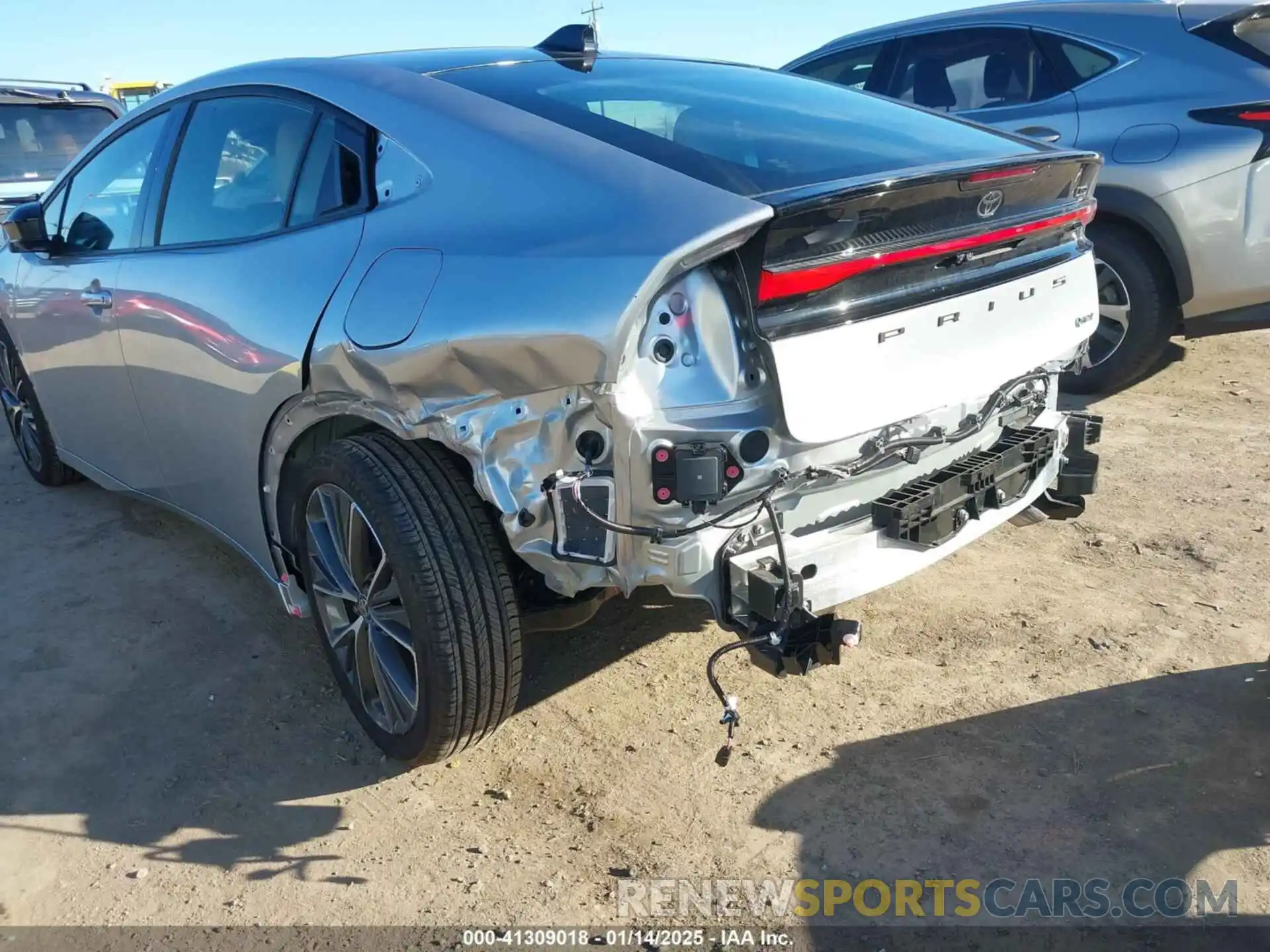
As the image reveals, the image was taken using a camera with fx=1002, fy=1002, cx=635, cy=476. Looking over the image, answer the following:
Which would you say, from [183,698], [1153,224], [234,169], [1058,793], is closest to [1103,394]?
[1153,224]

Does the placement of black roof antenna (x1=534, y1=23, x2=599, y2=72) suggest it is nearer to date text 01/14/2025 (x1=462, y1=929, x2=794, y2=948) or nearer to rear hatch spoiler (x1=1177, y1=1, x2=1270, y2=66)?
date text 01/14/2025 (x1=462, y1=929, x2=794, y2=948)

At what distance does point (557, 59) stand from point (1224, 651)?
263cm

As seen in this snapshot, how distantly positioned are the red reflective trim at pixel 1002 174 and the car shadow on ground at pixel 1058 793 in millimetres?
1401

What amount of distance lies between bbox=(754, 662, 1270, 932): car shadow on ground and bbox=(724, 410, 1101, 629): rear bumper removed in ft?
1.70

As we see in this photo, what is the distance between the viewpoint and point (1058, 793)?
2412 millimetres

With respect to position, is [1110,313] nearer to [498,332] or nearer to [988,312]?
[988,312]

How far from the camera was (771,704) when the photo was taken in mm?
2830

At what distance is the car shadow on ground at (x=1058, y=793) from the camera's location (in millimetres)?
2221

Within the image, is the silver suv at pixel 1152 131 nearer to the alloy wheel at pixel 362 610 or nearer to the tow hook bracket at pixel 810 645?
the tow hook bracket at pixel 810 645

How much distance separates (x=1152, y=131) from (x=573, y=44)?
9.99ft

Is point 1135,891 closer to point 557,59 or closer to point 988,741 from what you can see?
point 988,741

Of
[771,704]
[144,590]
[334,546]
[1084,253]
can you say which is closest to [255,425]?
[334,546]

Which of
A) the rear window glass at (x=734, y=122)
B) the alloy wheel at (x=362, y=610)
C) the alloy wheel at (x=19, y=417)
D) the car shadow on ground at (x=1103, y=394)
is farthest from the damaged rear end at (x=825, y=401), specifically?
the alloy wheel at (x=19, y=417)

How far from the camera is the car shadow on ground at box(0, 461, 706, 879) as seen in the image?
2506mm
